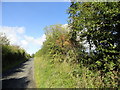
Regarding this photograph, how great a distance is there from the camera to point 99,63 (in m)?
5.18

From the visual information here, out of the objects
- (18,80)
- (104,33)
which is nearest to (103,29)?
(104,33)

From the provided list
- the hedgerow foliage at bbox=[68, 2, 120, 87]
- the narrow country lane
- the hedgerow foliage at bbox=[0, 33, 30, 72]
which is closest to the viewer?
the hedgerow foliage at bbox=[68, 2, 120, 87]

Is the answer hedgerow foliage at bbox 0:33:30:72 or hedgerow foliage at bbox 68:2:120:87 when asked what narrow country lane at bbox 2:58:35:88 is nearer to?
hedgerow foliage at bbox 0:33:30:72

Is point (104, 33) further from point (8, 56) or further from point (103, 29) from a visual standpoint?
point (8, 56)

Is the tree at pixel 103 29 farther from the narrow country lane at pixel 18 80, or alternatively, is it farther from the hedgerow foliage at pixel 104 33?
the narrow country lane at pixel 18 80

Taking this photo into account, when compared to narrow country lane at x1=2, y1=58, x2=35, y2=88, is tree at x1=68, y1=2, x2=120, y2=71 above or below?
above

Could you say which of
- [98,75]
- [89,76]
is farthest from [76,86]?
[98,75]

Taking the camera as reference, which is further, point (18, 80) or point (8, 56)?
point (8, 56)

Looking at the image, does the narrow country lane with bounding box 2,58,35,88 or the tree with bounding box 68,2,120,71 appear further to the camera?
the narrow country lane with bounding box 2,58,35,88

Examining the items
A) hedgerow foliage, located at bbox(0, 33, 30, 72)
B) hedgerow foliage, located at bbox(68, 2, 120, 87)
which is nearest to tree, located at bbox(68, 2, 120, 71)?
hedgerow foliage, located at bbox(68, 2, 120, 87)

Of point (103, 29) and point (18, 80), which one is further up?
point (103, 29)

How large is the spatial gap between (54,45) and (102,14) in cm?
788

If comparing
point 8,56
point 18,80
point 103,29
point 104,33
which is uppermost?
point 103,29

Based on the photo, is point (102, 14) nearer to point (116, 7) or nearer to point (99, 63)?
point (116, 7)
